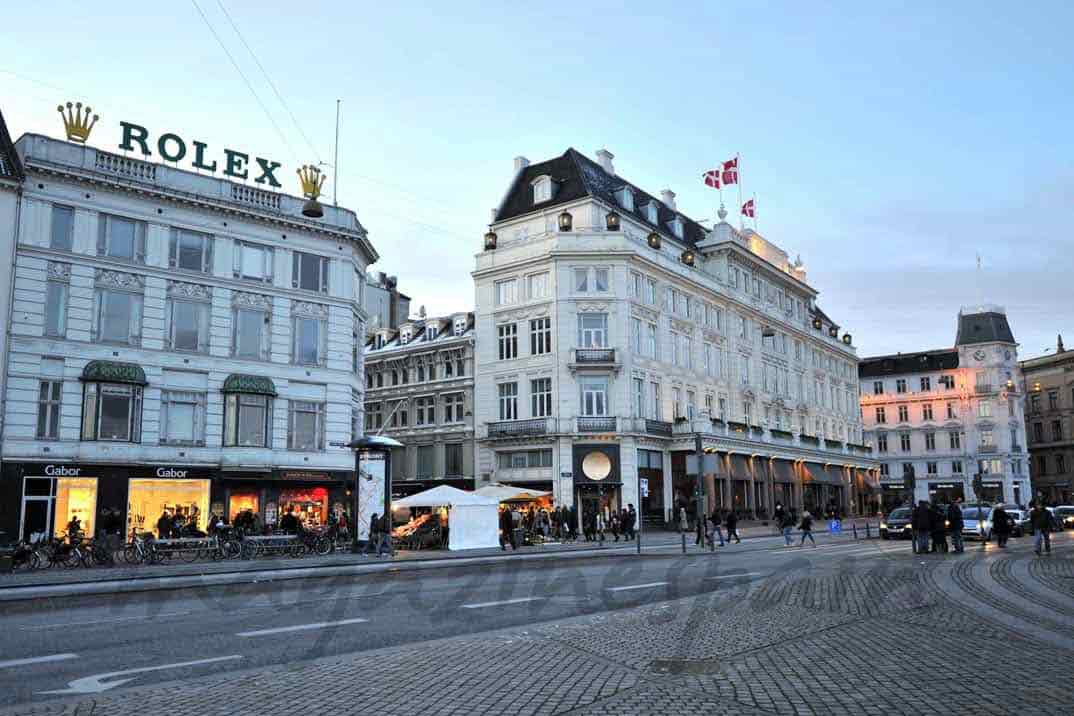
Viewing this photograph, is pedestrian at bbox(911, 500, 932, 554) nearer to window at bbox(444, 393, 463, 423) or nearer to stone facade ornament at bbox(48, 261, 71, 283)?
stone facade ornament at bbox(48, 261, 71, 283)

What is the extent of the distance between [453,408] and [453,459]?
342 centimetres

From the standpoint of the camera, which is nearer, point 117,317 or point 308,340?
point 117,317

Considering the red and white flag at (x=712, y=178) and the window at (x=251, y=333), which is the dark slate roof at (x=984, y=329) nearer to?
the red and white flag at (x=712, y=178)

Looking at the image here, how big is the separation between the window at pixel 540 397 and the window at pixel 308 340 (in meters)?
17.1

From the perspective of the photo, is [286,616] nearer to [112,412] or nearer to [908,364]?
[112,412]

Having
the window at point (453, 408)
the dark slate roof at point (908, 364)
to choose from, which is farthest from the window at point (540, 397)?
the dark slate roof at point (908, 364)

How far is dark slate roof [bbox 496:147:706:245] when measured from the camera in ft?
191

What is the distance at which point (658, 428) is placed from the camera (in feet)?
182

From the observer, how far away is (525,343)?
186 feet

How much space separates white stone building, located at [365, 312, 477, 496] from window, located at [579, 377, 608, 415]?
9.29 meters

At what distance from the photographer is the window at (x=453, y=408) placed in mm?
62000

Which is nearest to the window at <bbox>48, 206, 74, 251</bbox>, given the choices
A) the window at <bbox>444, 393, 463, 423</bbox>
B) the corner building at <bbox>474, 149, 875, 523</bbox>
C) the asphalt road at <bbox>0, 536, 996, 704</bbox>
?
the asphalt road at <bbox>0, 536, 996, 704</bbox>

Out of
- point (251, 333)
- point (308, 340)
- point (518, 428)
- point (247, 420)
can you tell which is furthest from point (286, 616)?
point (518, 428)

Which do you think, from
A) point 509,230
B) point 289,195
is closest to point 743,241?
point 509,230
